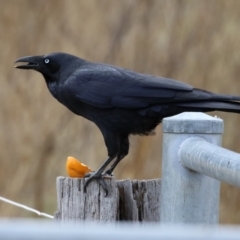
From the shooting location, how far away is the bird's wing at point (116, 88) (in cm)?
393

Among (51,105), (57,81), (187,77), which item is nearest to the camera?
(57,81)

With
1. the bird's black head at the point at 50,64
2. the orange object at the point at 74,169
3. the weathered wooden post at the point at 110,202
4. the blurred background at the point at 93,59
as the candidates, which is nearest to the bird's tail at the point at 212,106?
the orange object at the point at 74,169

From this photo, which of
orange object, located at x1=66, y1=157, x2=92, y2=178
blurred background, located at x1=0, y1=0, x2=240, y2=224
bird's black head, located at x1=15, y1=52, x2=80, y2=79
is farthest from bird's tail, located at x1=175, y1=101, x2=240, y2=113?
blurred background, located at x1=0, y1=0, x2=240, y2=224

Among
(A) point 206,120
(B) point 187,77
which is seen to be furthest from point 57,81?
(B) point 187,77

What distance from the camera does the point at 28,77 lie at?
7.89 meters

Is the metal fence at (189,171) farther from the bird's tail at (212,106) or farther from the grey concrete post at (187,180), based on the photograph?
the bird's tail at (212,106)

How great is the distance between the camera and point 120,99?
4.05m

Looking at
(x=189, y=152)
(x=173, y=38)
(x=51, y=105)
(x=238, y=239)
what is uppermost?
(x=173, y=38)

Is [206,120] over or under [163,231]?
over

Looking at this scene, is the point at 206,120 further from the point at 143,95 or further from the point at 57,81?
the point at 57,81

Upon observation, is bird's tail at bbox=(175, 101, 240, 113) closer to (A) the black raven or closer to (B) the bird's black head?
(A) the black raven

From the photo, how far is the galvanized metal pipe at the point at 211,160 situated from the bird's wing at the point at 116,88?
2.23 meters

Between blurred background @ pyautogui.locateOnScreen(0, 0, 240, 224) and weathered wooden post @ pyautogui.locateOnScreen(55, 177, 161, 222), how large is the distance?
15.4ft

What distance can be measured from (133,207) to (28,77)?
573 cm
